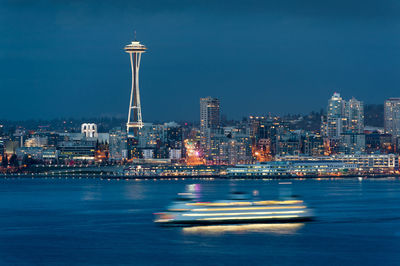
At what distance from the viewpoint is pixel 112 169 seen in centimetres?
12488

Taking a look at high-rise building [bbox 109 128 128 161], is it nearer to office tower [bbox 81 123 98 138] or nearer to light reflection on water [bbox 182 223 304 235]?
office tower [bbox 81 123 98 138]

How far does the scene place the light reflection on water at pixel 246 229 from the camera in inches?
1409

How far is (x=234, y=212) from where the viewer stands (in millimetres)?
39094

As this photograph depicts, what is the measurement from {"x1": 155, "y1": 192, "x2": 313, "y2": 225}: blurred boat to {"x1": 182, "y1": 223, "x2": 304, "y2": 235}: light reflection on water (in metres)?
0.61

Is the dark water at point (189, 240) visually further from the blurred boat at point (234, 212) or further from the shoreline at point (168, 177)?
the shoreline at point (168, 177)

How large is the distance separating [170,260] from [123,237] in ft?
20.4

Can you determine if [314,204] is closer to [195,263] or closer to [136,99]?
[195,263]

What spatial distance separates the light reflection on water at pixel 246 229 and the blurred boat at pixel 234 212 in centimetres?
61

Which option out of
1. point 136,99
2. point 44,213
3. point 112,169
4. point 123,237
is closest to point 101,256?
point 123,237

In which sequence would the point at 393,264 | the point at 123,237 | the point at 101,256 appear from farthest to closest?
1. the point at 123,237
2. the point at 101,256
3. the point at 393,264

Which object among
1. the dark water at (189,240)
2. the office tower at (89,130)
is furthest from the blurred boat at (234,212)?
the office tower at (89,130)

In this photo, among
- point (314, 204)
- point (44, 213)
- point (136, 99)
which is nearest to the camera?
point (44, 213)

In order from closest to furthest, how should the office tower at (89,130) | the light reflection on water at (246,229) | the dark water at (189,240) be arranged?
the dark water at (189,240) < the light reflection on water at (246,229) < the office tower at (89,130)

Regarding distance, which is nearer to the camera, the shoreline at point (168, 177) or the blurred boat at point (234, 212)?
the blurred boat at point (234, 212)
